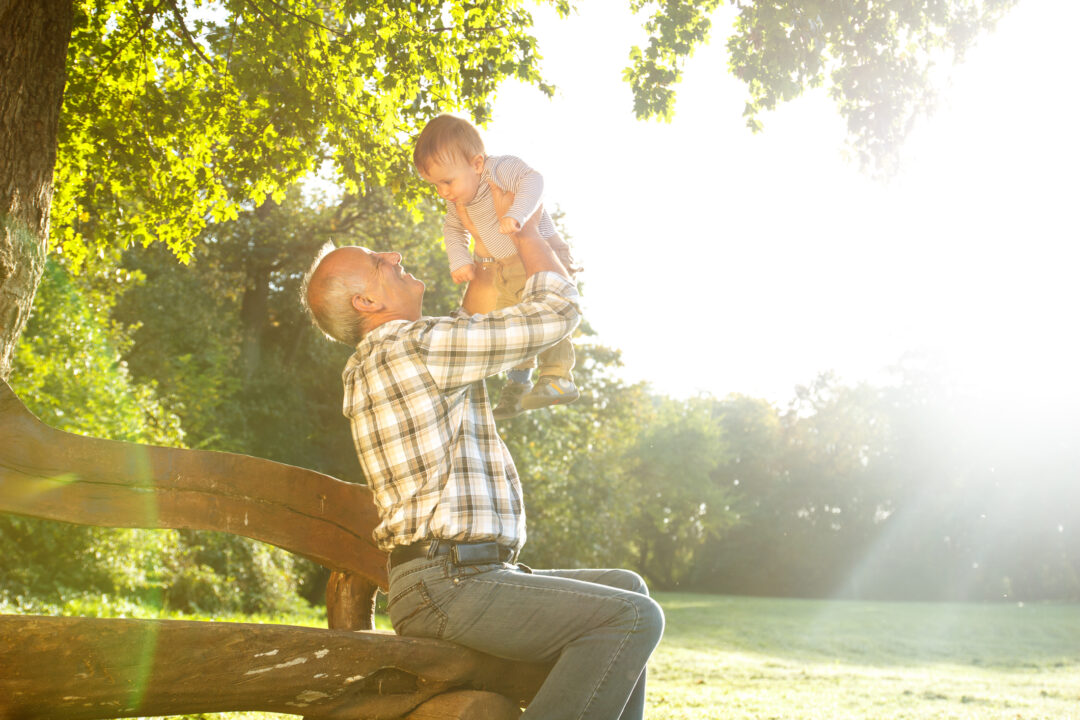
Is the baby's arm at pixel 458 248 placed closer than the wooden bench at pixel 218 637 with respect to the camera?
No

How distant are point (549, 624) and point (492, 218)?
1.88m

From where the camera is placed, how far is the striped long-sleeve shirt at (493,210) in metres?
3.46

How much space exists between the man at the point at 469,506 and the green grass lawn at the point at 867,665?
15.7 ft

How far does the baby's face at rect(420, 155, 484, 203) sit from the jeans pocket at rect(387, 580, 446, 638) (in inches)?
67.9

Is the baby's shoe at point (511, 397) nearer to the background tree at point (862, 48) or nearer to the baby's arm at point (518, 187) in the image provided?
the baby's arm at point (518, 187)

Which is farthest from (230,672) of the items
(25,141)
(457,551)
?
(25,141)

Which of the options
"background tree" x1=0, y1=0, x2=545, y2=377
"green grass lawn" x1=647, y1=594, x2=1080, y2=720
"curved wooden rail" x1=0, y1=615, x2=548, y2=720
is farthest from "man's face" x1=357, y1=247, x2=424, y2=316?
"green grass lawn" x1=647, y1=594, x2=1080, y2=720

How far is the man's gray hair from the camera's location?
298 cm

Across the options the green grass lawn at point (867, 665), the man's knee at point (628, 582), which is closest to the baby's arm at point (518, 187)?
the man's knee at point (628, 582)

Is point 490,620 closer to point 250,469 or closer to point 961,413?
point 250,469

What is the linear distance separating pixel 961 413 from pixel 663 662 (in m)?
29.6

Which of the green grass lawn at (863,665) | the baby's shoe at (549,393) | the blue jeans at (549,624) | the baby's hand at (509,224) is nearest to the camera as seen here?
the blue jeans at (549,624)

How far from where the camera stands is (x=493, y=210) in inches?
152

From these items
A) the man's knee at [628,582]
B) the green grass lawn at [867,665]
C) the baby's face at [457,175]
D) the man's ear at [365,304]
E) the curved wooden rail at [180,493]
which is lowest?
the green grass lawn at [867,665]
